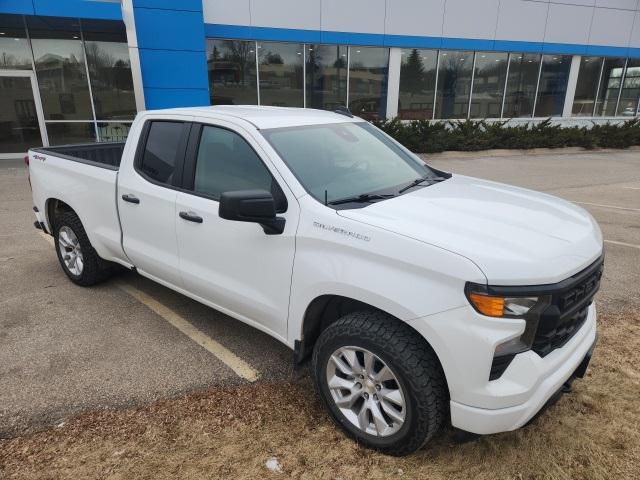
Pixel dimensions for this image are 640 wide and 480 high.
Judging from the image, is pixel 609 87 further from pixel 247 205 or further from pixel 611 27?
pixel 247 205

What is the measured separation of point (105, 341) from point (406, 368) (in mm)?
2667

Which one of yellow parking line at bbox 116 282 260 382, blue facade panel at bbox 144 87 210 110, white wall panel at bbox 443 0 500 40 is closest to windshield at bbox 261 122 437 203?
yellow parking line at bbox 116 282 260 382

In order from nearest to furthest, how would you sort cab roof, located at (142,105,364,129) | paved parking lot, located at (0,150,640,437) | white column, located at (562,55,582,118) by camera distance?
paved parking lot, located at (0,150,640,437) → cab roof, located at (142,105,364,129) → white column, located at (562,55,582,118)

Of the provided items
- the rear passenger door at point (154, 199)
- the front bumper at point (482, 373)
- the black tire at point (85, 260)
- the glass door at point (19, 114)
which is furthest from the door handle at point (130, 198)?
the glass door at point (19, 114)

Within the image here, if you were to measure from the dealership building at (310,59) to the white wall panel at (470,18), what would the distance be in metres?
0.04

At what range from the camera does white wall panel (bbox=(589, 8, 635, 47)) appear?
2059 centimetres

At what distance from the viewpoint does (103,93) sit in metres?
14.6

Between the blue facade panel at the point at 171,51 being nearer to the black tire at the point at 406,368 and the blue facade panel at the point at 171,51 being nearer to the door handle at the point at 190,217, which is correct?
the door handle at the point at 190,217

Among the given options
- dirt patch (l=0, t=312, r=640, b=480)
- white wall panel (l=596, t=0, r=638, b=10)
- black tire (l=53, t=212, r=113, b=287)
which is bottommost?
dirt patch (l=0, t=312, r=640, b=480)

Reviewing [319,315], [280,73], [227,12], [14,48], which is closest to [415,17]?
[280,73]

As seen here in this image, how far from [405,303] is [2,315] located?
389cm

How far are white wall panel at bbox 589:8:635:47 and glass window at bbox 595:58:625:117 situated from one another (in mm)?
992

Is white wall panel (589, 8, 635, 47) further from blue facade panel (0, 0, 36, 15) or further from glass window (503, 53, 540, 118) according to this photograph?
blue facade panel (0, 0, 36, 15)

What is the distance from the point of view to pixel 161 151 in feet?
12.3
